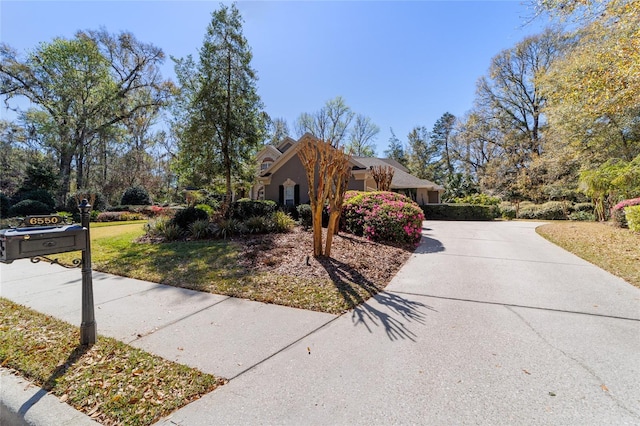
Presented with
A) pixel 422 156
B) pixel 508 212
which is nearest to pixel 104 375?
pixel 508 212

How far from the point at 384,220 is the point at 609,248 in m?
6.05

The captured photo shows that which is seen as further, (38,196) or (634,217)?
(38,196)

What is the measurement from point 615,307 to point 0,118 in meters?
38.6

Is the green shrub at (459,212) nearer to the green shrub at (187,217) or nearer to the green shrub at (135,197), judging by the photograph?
the green shrub at (187,217)

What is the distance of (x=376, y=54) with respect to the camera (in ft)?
45.8

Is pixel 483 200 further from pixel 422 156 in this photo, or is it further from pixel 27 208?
pixel 27 208

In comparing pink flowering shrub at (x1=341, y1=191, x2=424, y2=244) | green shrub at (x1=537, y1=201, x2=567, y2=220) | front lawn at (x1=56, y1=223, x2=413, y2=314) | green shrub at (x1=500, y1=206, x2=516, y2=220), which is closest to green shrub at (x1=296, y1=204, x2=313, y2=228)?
pink flowering shrub at (x1=341, y1=191, x2=424, y2=244)

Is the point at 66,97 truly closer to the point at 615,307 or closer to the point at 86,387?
the point at 86,387

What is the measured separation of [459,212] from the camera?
21.2 meters

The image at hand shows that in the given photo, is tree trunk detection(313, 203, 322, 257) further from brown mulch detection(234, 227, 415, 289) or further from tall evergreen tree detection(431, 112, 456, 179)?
tall evergreen tree detection(431, 112, 456, 179)

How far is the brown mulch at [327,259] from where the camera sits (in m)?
5.66

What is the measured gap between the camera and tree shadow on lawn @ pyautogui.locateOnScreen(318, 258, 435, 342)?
3.48 metres

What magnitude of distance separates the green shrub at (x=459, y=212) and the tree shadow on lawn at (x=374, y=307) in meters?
17.9

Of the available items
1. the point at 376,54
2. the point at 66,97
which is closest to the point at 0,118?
the point at 66,97
